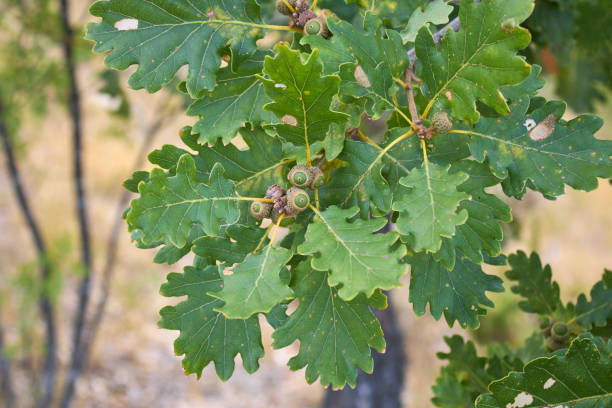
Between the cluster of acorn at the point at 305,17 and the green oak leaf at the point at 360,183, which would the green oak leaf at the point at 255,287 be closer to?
the green oak leaf at the point at 360,183

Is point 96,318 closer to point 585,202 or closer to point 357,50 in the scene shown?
point 357,50

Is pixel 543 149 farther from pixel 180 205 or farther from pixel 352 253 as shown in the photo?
pixel 180 205

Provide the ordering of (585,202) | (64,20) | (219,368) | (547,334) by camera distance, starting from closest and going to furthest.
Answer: (219,368) → (547,334) → (64,20) → (585,202)

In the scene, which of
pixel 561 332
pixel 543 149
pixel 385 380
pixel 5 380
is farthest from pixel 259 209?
pixel 5 380

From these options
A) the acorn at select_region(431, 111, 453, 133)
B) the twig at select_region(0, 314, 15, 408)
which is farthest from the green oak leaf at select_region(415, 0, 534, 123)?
the twig at select_region(0, 314, 15, 408)

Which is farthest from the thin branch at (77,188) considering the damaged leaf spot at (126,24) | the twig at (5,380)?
the damaged leaf spot at (126,24)

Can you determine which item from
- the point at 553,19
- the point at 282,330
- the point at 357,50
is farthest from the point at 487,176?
the point at 553,19

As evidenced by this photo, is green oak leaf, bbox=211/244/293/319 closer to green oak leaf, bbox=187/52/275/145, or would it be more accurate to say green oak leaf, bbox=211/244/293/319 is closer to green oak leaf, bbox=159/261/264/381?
green oak leaf, bbox=159/261/264/381
